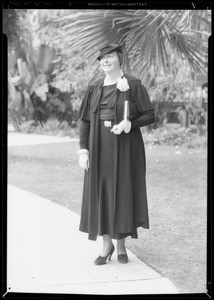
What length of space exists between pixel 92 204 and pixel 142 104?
76 centimetres

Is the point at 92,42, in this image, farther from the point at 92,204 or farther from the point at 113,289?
the point at 113,289

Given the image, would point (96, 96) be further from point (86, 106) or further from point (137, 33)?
point (137, 33)

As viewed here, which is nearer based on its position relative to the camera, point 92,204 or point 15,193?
point 92,204

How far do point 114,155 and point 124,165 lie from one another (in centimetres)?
10

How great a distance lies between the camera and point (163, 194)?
20.6 ft

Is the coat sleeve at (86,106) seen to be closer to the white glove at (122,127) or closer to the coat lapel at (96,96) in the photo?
the coat lapel at (96,96)

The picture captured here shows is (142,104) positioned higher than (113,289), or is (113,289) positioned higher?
(142,104)

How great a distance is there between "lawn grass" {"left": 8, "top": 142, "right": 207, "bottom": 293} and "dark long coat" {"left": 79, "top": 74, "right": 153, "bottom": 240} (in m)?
0.44

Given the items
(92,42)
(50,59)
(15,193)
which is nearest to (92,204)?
(92,42)

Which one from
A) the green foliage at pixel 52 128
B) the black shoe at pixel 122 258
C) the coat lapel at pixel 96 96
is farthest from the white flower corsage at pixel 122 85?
the green foliage at pixel 52 128

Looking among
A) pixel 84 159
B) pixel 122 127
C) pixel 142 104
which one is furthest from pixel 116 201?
pixel 142 104

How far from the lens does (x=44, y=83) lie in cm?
1005

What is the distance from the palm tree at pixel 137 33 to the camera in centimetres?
412

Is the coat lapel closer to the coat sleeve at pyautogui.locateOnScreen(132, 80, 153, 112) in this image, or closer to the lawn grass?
the coat sleeve at pyautogui.locateOnScreen(132, 80, 153, 112)
